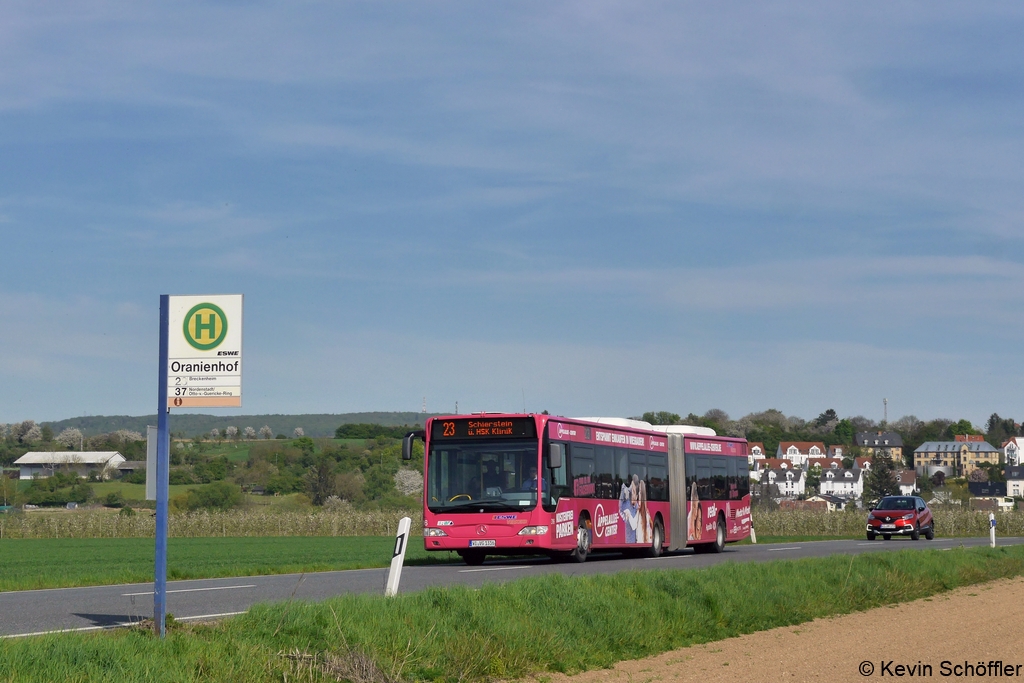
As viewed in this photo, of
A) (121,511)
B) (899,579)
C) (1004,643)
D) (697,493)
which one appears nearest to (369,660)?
(1004,643)

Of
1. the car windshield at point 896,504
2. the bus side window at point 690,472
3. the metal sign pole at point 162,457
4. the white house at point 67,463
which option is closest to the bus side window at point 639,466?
the bus side window at point 690,472

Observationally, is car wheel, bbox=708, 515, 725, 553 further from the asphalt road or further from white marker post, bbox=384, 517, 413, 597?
white marker post, bbox=384, 517, 413, 597

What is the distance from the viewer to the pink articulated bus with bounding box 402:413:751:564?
24938 millimetres

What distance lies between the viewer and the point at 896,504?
47.0 m

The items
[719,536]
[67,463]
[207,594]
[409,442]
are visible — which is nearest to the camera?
[207,594]

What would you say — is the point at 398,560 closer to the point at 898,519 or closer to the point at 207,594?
the point at 207,594

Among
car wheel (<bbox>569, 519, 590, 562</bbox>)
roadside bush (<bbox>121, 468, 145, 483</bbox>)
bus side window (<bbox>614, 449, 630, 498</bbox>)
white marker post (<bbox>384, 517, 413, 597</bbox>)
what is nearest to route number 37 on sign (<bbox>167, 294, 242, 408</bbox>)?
white marker post (<bbox>384, 517, 413, 597</bbox>)

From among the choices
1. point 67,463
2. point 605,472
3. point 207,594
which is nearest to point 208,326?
point 207,594

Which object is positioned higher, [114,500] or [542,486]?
[542,486]

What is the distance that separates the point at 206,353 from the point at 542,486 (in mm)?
15298

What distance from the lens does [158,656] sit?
8.74 meters

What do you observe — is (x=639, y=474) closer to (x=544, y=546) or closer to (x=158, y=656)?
(x=544, y=546)

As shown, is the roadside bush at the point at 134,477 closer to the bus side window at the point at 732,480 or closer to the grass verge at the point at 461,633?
the bus side window at the point at 732,480

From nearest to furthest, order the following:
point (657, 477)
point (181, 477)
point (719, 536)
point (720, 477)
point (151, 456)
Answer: point (151, 456) < point (657, 477) < point (719, 536) < point (720, 477) < point (181, 477)
